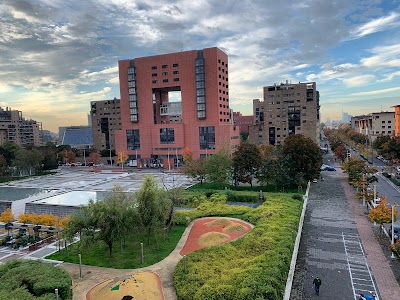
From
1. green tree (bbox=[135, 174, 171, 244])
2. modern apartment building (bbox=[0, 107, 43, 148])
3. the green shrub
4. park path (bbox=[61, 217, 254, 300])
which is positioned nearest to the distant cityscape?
the green shrub

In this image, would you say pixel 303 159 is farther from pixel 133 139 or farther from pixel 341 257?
pixel 133 139

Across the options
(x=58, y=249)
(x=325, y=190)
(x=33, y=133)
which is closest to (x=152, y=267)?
(x=58, y=249)

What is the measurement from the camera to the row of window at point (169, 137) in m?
58.9

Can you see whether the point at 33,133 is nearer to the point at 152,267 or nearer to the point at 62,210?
the point at 62,210

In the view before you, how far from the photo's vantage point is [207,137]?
194 ft

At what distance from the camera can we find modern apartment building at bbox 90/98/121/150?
88.9m

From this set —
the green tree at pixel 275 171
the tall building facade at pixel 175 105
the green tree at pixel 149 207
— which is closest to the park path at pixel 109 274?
the green tree at pixel 149 207

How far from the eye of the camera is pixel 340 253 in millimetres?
19422

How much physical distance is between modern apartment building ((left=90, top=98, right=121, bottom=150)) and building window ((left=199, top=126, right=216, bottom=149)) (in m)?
37.2

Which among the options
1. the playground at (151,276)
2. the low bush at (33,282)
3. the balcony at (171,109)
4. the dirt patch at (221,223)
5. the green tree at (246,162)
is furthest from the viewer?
the balcony at (171,109)

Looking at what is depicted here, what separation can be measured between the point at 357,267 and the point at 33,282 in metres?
16.1

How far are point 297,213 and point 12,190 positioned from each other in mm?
32971

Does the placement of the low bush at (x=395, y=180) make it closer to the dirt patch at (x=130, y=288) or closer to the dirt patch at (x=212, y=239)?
the dirt patch at (x=212, y=239)

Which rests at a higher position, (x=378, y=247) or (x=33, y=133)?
(x=33, y=133)
